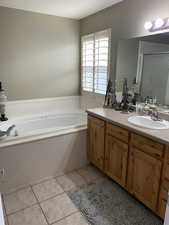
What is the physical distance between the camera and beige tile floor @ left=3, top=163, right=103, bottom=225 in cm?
170

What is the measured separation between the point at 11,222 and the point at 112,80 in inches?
91.7

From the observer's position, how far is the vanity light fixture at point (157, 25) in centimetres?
193

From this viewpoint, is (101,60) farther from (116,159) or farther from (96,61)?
(116,159)

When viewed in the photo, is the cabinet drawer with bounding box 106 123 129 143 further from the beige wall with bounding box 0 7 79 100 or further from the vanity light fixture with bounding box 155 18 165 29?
the beige wall with bounding box 0 7 79 100

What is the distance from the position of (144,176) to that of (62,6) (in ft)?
8.77

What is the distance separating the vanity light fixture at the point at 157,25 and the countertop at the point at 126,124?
1.08 m

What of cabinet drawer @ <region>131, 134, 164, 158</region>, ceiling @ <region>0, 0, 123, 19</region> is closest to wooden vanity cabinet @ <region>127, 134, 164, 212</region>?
cabinet drawer @ <region>131, 134, 164, 158</region>

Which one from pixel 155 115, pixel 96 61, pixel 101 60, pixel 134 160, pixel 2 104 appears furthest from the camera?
pixel 96 61

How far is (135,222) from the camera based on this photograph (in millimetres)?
1682

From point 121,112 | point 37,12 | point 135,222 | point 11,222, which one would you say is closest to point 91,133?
point 121,112

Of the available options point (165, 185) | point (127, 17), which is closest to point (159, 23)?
point (127, 17)

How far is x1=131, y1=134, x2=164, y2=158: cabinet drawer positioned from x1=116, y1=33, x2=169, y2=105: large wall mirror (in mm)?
674

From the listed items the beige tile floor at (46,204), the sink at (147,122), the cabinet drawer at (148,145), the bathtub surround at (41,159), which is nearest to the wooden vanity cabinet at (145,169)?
the cabinet drawer at (148,145)

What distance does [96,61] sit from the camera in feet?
10.2
